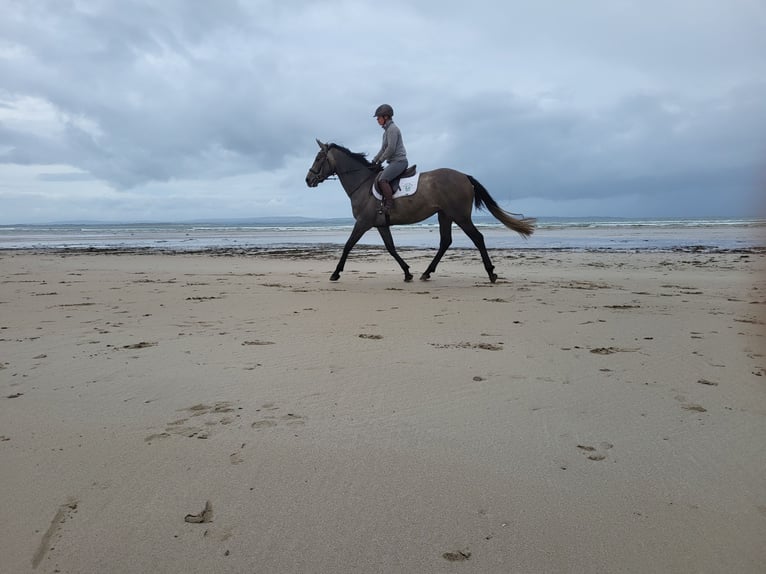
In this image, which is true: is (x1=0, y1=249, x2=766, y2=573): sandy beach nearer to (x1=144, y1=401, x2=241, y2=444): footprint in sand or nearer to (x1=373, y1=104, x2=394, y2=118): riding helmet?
(x1=144, y1=401, x2=241, y2=444): footprint in sand

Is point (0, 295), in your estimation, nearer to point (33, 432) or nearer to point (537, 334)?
point (33, 432)

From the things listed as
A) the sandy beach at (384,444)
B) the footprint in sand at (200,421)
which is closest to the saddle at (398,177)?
the sandy beach at (384,444)

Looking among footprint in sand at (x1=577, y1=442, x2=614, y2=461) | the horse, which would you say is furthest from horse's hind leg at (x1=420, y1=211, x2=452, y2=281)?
footprint in sand at (x1=577, y1=442, x2=614, y2=461)

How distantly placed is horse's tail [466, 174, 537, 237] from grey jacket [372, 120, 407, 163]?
138 cm

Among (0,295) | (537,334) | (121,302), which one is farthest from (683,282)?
(0,295)

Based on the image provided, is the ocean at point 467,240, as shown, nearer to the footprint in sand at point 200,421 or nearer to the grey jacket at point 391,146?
the grey jacket at point 391,146

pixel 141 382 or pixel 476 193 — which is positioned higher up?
pixel 476 193

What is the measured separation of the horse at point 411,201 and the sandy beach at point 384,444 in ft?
13.4

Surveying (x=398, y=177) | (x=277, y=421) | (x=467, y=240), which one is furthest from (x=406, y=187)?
(x=467, y=240)

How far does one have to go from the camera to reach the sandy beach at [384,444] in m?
1.81

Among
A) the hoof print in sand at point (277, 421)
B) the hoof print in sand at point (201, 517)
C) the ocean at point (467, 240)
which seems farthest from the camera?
the ocean at point (467, 240)

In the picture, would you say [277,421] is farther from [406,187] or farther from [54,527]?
[406,187]

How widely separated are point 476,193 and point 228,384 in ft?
24.5

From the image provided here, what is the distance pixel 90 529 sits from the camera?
74.7 inches
